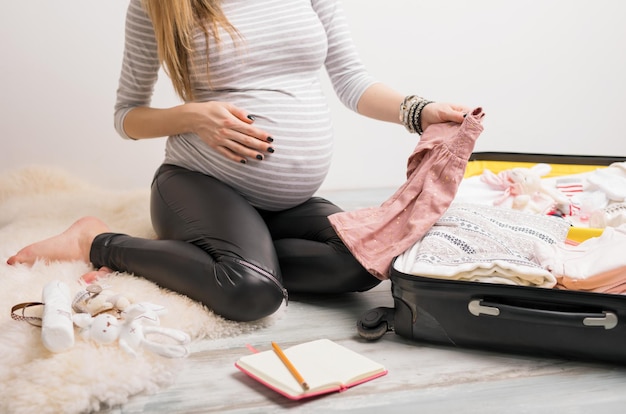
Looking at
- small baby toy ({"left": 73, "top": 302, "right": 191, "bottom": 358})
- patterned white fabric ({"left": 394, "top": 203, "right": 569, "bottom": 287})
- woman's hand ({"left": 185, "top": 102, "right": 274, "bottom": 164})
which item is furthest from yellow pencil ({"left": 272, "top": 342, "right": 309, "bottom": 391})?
woman's hand ({"left": 185, "top": 102, "right": 274, "bottom": 164})

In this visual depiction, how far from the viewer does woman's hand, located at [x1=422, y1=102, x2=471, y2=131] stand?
4.94 feet

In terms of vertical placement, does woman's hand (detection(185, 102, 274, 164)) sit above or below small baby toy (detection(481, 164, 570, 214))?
above

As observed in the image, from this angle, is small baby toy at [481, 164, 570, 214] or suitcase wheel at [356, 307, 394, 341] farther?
small baby toy at [481, 164, 570, 214]

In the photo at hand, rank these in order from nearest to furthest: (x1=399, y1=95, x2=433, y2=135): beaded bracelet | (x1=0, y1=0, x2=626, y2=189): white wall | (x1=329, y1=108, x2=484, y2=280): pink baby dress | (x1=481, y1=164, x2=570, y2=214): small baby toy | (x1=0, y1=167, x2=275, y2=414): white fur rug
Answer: (x1=0, y1=167, x2=275, y2=414): white fur rug < (x1=329, y1=108, x2=484, y2=280): pink baby dress < (x1=399, y1=95, x2=433, y2=135): beaded bracelet < (x1=481, y1=164, x2=570, y2=214): small baby toy < (x1=0, y1=0, x2=626, y2=189): white wall

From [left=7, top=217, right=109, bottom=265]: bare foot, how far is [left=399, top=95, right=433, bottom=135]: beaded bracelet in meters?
0.74

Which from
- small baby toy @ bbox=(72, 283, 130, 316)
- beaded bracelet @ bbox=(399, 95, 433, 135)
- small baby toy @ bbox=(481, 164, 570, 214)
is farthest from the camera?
small baby toy @ bbox=(481, 164, 570, 214)

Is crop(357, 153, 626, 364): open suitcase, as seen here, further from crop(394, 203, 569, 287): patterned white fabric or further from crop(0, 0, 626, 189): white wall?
crop(0, 0, 626, 189): white wall

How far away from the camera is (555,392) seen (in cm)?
113

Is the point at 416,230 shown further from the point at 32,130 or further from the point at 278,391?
the point at 32,130

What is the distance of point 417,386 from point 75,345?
22.0 inches

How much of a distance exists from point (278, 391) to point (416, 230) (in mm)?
465

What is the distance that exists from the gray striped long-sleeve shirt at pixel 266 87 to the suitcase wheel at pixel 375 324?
0.36 m

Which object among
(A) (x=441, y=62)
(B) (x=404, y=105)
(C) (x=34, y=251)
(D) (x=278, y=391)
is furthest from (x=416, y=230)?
(A) (x=441, y=62)

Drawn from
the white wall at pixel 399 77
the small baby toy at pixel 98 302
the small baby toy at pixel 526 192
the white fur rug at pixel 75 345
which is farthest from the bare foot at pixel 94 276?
the white wall at pixel 399 77
